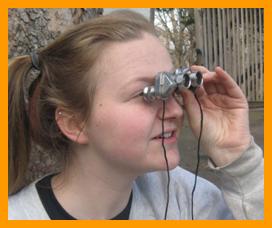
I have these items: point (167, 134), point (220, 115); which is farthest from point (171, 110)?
point (220, 115)

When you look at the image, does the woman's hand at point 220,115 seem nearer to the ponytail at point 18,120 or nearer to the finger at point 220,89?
the finger at point 220,89

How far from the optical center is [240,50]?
5.99 metres

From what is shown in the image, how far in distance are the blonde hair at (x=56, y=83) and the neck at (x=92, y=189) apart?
0.50 feet

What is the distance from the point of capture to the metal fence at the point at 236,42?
5.93 meters

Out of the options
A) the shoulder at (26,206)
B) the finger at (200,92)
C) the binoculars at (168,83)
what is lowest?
the shoulder at (26,206)

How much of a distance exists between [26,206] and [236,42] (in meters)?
4.97

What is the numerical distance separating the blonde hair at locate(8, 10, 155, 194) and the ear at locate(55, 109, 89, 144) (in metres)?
0.03

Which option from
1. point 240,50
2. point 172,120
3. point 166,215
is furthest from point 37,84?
point 240,50

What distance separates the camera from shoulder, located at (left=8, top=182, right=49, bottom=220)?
1522mm

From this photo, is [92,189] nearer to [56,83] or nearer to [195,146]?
[56,83]

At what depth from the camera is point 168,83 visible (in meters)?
1.45

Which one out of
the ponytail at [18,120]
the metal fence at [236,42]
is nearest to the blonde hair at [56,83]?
the ponytail at [18,120]

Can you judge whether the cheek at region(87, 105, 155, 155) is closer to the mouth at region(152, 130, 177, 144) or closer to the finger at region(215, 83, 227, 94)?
the mouth at region(152, 130, 177, 144)

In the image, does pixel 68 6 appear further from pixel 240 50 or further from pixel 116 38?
pixel 240 50
